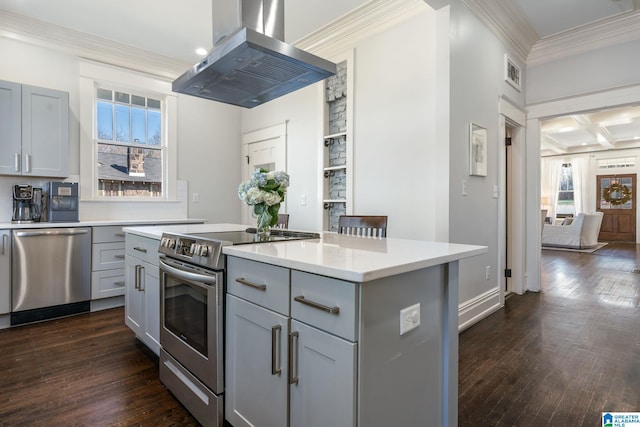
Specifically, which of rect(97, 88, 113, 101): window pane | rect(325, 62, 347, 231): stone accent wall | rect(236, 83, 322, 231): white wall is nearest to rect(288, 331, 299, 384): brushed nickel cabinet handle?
rect(325, 62, 347, 231): stone accent wall

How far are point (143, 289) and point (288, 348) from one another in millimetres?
1595

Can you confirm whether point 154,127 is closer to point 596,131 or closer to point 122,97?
point 122,97

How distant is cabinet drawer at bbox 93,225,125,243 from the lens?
11.3ft

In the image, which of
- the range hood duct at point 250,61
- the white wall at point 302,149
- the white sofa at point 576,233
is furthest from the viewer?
the white sofa at point 576,233

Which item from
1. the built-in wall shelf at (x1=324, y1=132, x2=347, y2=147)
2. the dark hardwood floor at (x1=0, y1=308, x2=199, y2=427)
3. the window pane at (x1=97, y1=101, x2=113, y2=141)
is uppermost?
the window pane at (x1=97, y1=101, x2=113, y2=141)

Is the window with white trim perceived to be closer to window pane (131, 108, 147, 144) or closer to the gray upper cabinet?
window pane (131, 108, 147, 144)

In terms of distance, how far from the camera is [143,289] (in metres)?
2.41

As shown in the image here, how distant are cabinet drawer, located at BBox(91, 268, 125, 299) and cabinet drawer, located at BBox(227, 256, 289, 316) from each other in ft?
8.62

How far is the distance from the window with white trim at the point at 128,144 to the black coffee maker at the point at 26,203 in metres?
0.60

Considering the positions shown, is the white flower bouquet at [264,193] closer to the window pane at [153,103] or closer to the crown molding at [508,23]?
the crown molding at [508,23]

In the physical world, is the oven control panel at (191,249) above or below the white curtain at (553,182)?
below

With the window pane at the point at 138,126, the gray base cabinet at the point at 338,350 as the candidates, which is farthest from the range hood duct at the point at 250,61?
the window pane at the point at 138,126

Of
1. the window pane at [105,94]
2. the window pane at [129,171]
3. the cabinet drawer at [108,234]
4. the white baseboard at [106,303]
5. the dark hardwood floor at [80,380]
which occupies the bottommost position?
the dark hardwood floor at [80,380]

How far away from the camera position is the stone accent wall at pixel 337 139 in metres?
3.73
